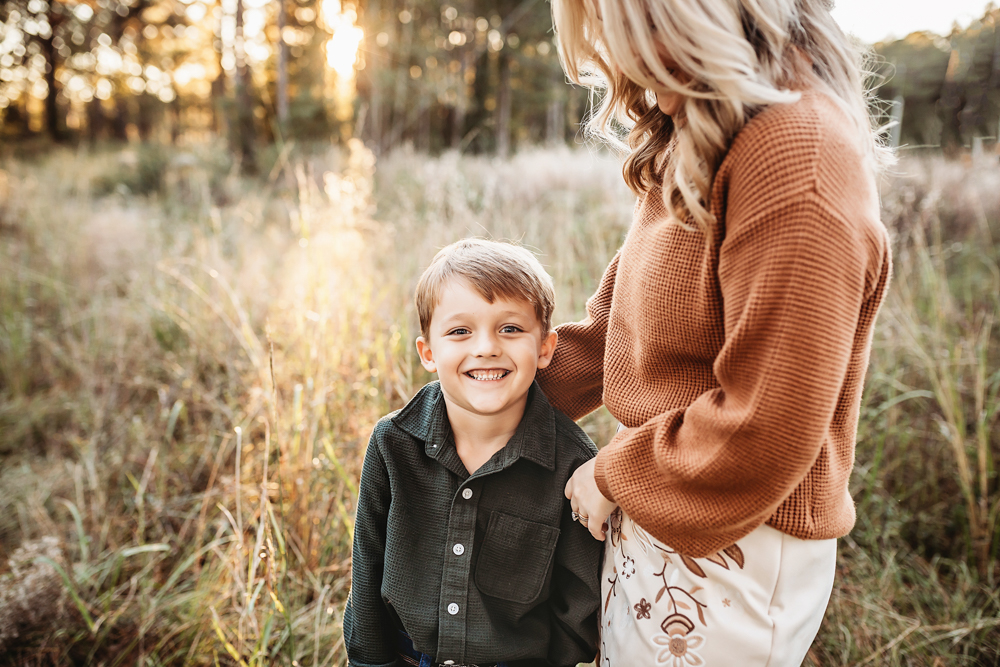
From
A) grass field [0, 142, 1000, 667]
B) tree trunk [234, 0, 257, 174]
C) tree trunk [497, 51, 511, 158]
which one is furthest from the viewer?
tree trunk [497, 51, 511, 158]

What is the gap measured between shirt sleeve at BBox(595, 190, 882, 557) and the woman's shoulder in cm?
2

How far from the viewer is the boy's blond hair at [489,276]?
1.22 m

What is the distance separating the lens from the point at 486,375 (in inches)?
47.9

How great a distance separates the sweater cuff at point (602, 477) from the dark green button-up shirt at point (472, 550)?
173 millimetres

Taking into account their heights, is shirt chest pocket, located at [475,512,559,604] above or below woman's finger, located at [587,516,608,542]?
below

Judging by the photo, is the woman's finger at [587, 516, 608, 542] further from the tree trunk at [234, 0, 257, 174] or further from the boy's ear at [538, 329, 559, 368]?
the tree trunk at [234, 0, 257, 174]

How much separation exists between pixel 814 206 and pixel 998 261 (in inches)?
178

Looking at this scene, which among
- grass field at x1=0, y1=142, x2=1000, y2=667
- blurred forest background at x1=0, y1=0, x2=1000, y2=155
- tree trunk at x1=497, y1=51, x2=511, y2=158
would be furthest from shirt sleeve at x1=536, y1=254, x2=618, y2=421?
tree trunk at x1=497, y1=51, x2=511, y2=158

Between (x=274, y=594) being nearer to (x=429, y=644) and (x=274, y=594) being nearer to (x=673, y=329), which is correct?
(x=429, y=644)

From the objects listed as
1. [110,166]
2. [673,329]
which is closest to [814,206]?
[673,329]

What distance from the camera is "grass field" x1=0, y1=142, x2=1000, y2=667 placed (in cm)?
183

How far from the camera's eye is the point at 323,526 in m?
2.00

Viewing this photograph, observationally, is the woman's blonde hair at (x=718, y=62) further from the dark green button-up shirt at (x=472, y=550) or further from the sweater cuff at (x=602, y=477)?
the dark green button-up shirt at (x=472, y=550)

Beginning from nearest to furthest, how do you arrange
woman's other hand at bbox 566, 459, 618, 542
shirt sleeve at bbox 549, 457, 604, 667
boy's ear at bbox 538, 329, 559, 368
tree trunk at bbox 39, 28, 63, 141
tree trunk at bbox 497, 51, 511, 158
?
woman's other hand at bbox 566, 459, 618, 542, shirt sleeve at bbox 549, 457, 604, 667, boy's ear at bbox 538, 329, 559, 368, tree trunk at bbox 497, 51, 511, 158, tree trunk at bbox 39, 28, 63, 141
